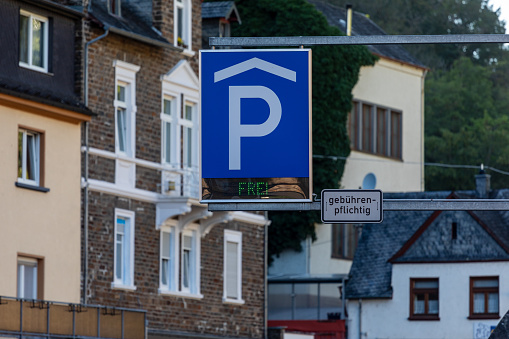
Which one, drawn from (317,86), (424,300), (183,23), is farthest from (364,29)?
(183,23)

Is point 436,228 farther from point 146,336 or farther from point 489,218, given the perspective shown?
point 146,336

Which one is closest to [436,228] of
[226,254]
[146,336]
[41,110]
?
[226,254]

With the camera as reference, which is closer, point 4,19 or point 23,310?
point 23,310

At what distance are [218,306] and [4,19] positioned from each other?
1134cm

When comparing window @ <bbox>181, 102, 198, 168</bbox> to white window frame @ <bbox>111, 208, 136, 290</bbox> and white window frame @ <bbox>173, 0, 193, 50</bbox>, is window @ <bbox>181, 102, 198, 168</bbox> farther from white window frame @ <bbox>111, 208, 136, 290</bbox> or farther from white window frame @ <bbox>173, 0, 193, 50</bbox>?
white window frame @ <bbox>111, 208, 136, 290</bbox>

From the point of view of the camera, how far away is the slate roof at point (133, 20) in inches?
1473

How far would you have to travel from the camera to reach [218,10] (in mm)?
44188

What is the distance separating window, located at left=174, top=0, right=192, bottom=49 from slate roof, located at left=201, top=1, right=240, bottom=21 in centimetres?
257

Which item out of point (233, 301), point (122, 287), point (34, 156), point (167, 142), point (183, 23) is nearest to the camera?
point (34, 156)

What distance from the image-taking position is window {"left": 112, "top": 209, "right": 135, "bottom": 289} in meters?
37.6

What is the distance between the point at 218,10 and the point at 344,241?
14.5 meters

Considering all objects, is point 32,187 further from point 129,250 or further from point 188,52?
point 188,52

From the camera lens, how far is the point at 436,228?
171 feet

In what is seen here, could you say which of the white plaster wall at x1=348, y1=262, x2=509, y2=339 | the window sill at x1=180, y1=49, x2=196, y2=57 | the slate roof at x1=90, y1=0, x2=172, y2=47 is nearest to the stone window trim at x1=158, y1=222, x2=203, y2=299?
the window sill at x1=180, y1=49, x2=196, y2=57
